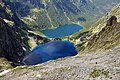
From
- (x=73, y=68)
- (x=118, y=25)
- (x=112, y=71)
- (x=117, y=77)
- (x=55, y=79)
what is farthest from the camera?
(x=118, y=25)

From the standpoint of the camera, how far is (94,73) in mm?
56375

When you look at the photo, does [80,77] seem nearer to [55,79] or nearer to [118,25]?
[55,79]

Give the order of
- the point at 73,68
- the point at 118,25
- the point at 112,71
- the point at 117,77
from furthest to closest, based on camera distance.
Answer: the point at 118,25, the point at 73,68, the point at 112,71, the point at 117,77

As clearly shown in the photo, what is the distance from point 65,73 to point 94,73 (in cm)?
774

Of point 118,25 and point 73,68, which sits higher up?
point 118,25

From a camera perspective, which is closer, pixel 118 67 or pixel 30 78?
pixel 118 67

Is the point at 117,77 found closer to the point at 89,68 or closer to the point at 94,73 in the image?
the point at 94,73

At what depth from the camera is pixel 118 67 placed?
56781mm

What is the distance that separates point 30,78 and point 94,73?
16.6 metres

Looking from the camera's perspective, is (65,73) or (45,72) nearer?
(65,73)

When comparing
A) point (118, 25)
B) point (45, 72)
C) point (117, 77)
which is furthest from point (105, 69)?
point (118, 25)

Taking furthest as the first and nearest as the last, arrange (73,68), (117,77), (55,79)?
(73,68)
(55,79)
(117,77)

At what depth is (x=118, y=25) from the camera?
186125 millimetres

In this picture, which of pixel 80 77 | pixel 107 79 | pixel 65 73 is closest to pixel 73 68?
pixel 65 73
